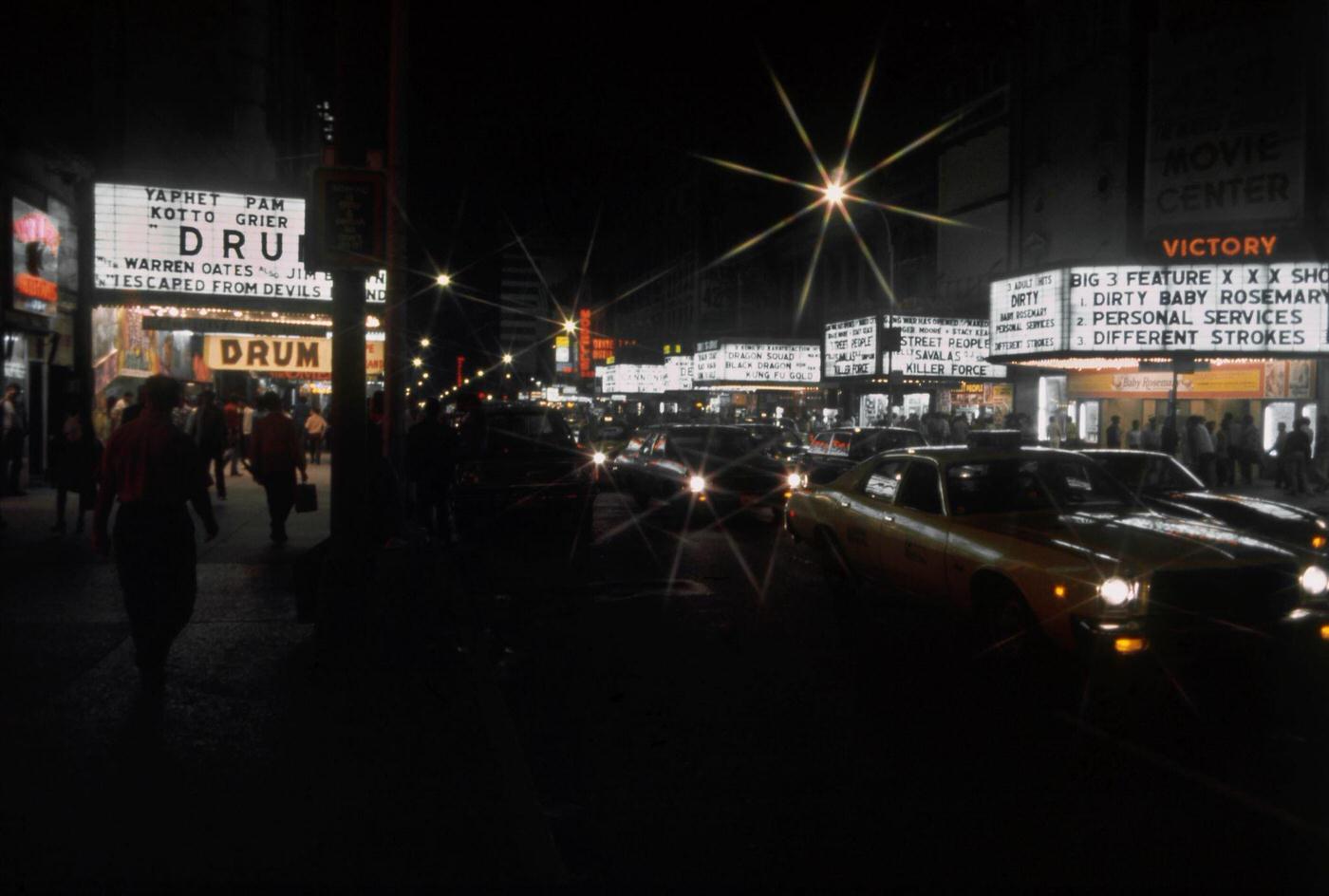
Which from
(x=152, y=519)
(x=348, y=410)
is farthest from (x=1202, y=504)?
(x=152, y=519)

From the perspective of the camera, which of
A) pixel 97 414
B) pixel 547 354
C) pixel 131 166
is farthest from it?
pixel 547 354

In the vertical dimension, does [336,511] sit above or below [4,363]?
below

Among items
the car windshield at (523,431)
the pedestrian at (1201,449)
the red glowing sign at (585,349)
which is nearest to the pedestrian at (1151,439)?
the pedestrian at (1201,449)

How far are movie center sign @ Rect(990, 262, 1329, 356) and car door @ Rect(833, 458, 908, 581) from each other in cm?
1294

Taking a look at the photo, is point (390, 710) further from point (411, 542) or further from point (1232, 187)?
point (1232, 187)

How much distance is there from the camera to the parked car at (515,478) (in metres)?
14.5

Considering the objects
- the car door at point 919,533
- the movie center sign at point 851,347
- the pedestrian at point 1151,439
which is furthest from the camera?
the movie center sign at point 851,347

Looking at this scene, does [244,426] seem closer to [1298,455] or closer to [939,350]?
[939,350]

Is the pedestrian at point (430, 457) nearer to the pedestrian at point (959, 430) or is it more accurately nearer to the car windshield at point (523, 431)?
Answer: the car windshield at point (523, 431)

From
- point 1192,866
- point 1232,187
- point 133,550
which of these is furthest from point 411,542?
point 1232,187

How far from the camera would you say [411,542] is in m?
6.60

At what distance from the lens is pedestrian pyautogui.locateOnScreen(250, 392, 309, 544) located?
12922 millimetres

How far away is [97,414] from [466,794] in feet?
56.2

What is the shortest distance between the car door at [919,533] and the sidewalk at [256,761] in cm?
337
